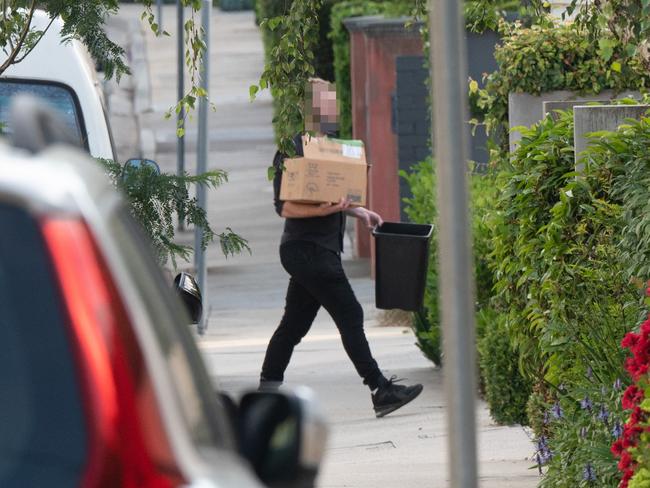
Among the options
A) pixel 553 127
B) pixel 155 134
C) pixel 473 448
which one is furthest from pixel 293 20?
pixel 155 134

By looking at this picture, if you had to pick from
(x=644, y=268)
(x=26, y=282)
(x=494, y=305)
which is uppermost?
(x=26, y=282)

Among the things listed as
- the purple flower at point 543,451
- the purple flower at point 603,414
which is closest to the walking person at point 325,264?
the purple flower at point 543,451

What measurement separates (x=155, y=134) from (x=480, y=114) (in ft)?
52.1

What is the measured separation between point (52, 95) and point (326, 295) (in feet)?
5.98

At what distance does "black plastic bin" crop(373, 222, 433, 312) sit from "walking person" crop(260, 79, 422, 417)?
206 millimetres

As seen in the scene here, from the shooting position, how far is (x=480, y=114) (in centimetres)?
1262

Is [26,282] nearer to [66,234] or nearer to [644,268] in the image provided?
[66,234]

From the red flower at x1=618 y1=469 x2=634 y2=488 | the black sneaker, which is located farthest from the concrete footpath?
the red flower at x1=618 y1=469 x2=634 y2=488

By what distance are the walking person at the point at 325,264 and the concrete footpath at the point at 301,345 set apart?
23cm

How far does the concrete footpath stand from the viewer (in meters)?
7.35

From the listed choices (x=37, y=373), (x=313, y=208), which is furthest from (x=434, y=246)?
(x=37, y=373)

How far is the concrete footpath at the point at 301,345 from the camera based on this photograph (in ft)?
24.1

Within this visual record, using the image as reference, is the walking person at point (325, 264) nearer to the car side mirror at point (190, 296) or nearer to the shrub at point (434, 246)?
the shrub at point (434, 246)

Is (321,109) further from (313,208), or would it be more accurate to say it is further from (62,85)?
(62,85)
